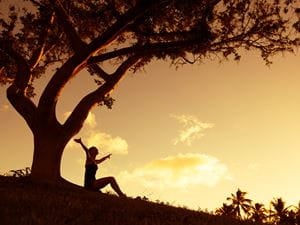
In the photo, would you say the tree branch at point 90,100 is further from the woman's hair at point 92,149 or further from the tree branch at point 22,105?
the tree branch at point 22,105

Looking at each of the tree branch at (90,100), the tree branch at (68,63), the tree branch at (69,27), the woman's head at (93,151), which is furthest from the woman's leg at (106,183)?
the tree branch at (69,27)

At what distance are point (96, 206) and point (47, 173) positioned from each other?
248 inches

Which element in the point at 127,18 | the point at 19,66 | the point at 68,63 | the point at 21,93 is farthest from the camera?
the point at 19,66

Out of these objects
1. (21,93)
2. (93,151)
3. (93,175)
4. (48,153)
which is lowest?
(93,175)

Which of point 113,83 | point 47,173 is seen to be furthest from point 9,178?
point 113,83

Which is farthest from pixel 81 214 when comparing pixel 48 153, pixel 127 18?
pixel 127 18

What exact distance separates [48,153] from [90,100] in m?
2.45

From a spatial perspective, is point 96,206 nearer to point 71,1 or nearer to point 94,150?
point 94,150

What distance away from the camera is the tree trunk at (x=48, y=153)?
730 inches

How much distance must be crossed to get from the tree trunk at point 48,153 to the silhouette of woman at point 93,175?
0.93m

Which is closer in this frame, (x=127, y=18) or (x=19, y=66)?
(x=127, y=18)

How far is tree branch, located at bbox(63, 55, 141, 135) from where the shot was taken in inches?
755

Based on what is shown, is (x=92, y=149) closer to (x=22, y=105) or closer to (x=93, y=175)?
(x=93, y=175)

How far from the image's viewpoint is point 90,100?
1969 cm
